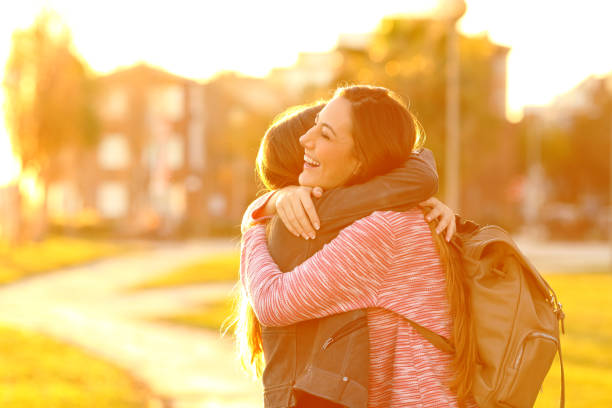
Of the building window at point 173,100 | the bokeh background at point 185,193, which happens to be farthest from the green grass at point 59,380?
the building window at point 173,100

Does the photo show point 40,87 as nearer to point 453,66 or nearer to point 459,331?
point 453,66

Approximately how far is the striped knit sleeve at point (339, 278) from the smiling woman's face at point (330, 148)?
0.58 feet

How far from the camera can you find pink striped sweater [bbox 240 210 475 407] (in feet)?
6.79

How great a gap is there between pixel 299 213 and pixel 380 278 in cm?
25

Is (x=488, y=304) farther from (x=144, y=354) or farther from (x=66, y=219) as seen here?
(x=66, y=219)

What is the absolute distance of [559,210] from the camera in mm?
→ 59469

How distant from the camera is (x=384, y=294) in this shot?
2111 mm

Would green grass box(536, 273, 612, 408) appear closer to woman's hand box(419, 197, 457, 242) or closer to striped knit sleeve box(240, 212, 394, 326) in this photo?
woman's hand box(419, 197, 457, 242)

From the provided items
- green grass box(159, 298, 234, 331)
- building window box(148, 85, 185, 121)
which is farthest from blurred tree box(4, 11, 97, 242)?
building window box(148, 85, 185, 121)

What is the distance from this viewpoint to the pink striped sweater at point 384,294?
6.79ft

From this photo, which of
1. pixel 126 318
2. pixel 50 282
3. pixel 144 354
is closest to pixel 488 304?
pixel 144 354

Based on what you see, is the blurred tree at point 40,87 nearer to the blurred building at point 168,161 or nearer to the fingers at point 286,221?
→ the blurred building at point 168,161

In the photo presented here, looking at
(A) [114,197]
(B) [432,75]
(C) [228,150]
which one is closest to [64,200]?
(A) [114,197]

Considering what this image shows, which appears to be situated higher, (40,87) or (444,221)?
(40,87)
